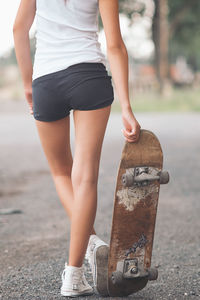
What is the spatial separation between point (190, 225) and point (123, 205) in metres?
2.12

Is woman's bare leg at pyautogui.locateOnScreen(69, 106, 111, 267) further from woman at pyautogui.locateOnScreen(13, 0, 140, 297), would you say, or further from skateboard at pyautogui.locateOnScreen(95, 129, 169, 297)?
skateboard at pyautogui.locateOnScreen(95, 129, 169, 297)

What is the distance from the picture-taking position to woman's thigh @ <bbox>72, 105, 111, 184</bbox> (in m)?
2.64

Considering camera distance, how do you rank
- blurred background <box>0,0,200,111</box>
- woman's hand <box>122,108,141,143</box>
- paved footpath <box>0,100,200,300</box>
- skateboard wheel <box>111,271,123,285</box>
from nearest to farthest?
woman's hand <box>122,108,141,143</box> → skateboard wheel <box>111,271,123,285</box> → paved footpath <box>0,100,200,300</box> → blurred background <box>0,0,200,111</box>

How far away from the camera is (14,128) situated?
14414 mm

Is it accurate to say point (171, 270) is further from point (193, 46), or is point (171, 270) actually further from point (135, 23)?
point (193, 46)

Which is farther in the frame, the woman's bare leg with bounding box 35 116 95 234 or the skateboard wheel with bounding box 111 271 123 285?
the woman's bare leg with bounding box 35 116 95 234

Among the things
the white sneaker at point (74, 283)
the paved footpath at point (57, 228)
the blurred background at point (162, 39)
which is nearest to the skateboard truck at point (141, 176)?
the white sneaker at point (74, 283)

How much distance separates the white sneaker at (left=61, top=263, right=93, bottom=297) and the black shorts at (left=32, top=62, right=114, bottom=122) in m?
0.78

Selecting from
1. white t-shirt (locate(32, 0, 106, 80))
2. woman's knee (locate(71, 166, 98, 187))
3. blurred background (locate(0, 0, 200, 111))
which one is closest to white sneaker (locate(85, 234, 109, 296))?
woman's knee (locate(71, 166, 98, 187))

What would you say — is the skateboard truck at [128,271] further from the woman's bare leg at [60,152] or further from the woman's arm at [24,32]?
the woman's arm at [24,32]

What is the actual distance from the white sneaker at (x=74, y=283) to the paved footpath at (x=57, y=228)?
11cm

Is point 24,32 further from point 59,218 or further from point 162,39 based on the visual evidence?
point 162,39

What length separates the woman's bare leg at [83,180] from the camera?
8.75ft

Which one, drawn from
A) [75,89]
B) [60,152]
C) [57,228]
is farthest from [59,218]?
[75,89]
